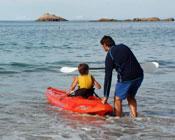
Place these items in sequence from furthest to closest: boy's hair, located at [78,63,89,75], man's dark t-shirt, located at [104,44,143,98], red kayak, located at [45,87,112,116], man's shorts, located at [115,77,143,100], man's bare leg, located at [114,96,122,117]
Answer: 1. boy's hair, located at [78,63,89,75]
2. red kayak, located at [45,87,112,116]
3. man's bare leg, located at [114,96,122,117]
4. man's shorts, located at [115,77,143,100]
5. man's dark t-shirt, located at [104,44,143,98]

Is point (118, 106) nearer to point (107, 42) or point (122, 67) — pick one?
point (122, 67)

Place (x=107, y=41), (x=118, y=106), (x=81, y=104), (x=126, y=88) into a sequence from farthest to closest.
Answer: (x=81, y=104), (x=118, y=106), (x=126, y=88), (x=107, y=41)

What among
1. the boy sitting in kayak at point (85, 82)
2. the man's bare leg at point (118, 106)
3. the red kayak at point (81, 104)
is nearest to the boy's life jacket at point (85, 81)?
the boy sitting in kayak at point (85, 82)

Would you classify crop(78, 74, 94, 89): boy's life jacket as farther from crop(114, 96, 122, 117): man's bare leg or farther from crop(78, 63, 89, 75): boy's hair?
crop(114, 96, 122, 117): man's bare leg

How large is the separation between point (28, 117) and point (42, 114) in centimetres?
42

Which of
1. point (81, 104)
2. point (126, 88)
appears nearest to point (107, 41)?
point (126, 88)

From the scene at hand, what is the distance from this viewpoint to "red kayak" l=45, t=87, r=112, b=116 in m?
9.34

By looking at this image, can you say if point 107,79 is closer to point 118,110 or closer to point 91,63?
point 118,110

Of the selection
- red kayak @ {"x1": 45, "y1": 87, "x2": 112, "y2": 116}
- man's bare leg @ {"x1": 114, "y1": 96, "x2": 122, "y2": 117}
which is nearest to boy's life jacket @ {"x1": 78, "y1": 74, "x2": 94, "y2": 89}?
red kayak @ {"x1": 45, "y1": 87, "x2": 112, "y2": 116}

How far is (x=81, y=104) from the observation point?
32.0 ft

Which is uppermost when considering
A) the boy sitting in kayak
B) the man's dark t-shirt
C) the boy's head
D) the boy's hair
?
the boy's head

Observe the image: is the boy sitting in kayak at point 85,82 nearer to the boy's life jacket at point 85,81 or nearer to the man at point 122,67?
the boy's life jacket at point 85,81

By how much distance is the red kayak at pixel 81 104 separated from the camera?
9.34 metres

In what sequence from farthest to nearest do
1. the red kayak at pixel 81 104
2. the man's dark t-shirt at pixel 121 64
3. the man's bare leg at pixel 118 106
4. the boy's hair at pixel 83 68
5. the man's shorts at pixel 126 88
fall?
the boy's hair at pixel 83 68
the red kayak at pixel 81 104
the man's bare leg at pixel 118 106
the man's shorts at pixel 126 88
the man's dark t-shirt at pixel 121 64
